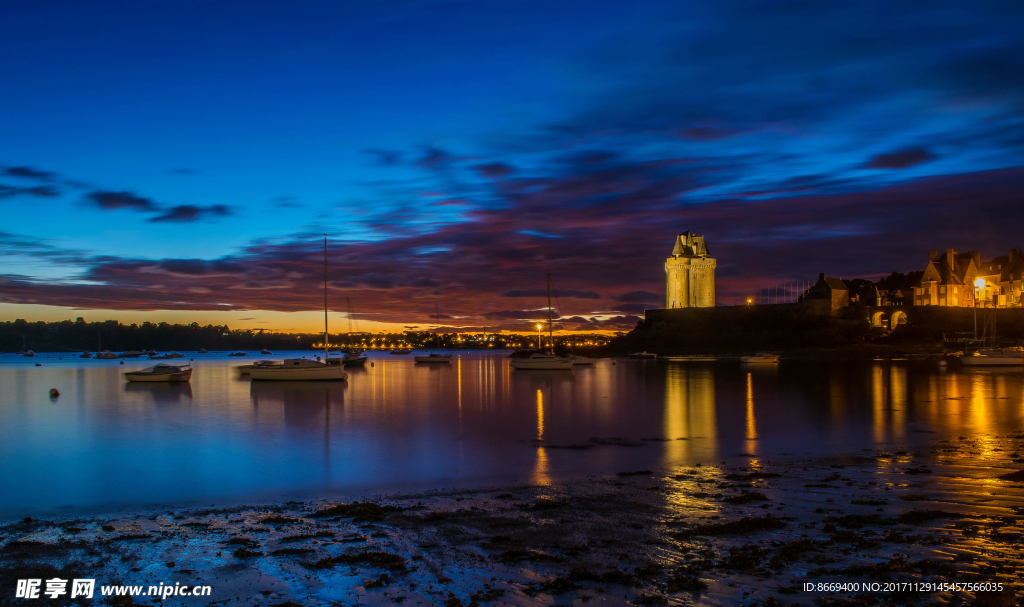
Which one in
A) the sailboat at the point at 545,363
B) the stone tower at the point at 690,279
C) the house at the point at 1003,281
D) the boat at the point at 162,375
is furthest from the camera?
the stone tower at the point at 690,279

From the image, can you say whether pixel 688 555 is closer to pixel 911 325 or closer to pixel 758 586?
pixel 758 586

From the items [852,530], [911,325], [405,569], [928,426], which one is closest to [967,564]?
[852,530]

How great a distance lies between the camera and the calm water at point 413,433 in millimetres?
11180

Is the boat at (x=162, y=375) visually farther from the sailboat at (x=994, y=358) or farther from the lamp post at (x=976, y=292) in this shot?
the lamp post at (x=976, y=292)

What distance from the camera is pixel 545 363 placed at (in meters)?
54.0

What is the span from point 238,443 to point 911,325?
69366 millimetres

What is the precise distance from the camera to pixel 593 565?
5.73m

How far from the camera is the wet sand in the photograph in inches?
205

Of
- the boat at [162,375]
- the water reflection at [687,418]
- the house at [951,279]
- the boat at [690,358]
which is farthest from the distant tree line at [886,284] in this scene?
the boat at [162,375]

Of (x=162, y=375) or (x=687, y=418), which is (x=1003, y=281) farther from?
(x=162, y=375)

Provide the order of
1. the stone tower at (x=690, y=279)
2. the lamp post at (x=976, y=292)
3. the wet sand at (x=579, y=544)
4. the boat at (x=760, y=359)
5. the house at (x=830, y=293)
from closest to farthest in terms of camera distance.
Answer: the wet sand at (x=579, y=544) < the lamp post at (x=976, y=292) < the boat at (x=760, y=359) < the house at (x=830, y=293) < the stone tower at (x=690, y=279)

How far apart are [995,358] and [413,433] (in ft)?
156

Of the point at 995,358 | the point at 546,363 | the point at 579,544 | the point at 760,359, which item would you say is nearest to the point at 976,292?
the point at 995,358

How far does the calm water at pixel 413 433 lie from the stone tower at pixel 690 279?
173ft
